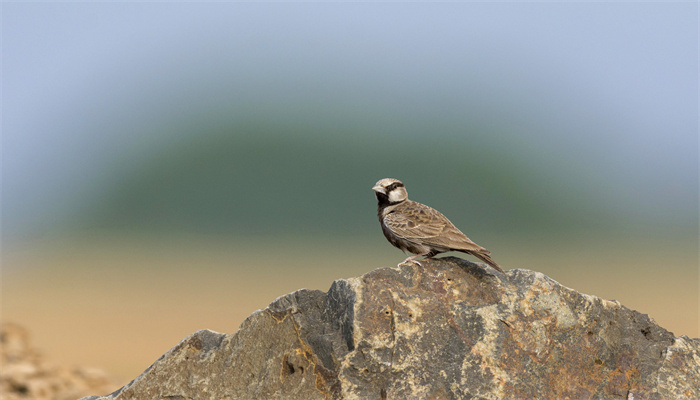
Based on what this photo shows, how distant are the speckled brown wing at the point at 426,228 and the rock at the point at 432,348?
1.59 ft

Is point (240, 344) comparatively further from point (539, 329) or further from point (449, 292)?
point (539, 329)

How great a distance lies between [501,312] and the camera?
767 cm

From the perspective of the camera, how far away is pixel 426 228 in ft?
29.9

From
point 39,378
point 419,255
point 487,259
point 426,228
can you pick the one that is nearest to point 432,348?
point 487,259

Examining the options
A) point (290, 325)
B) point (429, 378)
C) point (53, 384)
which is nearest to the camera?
point (429, 378)

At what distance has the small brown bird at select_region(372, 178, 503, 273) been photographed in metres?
8.62

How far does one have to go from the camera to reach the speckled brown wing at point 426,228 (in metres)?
8.67

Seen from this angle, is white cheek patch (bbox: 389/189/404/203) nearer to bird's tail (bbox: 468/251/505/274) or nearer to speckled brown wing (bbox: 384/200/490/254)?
speckled brown wing (bbox: 384/200/490/254)

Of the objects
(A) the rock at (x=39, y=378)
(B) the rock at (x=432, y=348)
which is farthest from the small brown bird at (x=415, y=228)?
(A) the rock at (x=39, y=378)

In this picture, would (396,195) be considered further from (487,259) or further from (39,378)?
(39,378)

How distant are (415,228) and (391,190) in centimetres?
120

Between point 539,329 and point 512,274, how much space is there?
0.80m

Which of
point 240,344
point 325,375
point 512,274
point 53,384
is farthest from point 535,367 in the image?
point 53,384

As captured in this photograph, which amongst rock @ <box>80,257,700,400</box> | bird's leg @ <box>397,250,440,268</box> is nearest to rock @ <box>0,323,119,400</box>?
rock @ <box>80,257,700,400</box>
